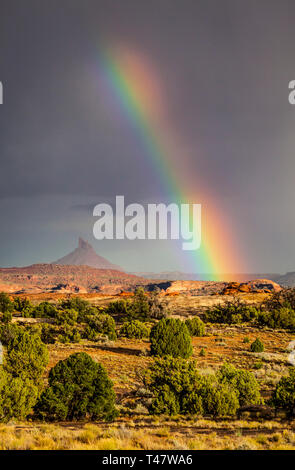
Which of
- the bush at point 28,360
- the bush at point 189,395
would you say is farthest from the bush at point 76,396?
the bush at point 28,360

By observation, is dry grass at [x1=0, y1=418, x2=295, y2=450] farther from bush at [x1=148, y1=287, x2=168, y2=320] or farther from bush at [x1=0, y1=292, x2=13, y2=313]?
bush at [x1=0, y1=292, x2=13, y2=313]

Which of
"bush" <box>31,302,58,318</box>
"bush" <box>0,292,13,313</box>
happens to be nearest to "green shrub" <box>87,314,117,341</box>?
"bush" <box>31,302,58,318</box>

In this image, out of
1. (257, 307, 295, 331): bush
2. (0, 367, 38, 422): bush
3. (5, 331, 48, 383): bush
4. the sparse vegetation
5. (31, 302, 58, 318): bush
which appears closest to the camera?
the sparse vegetation

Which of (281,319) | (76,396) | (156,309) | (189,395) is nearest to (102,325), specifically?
(156,309)

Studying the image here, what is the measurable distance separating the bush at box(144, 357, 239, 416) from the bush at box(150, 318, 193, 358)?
A: 11.1 metres

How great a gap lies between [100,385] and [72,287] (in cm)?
14577

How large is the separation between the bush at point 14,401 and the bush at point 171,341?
13.6 m

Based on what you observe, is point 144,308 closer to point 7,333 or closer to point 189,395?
point 7,333

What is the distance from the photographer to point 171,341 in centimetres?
2427

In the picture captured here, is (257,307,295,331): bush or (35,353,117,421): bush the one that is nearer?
(35,353,117,421): bush

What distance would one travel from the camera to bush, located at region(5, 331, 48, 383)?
15484 mm

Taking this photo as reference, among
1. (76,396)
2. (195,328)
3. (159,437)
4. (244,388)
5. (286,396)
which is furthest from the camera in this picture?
(195,328)

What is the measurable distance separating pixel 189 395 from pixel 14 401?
638 cm
